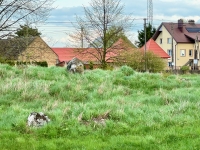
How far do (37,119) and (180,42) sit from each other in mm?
51682

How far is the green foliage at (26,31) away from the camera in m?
16.2

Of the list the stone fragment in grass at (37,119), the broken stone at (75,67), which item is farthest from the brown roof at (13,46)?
the stone fragment in grass at (37,119)

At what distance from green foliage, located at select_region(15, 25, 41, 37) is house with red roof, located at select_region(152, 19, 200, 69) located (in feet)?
132

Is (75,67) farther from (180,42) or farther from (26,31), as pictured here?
(180,42)

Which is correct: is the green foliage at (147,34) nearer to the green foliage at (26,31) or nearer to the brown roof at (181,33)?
the brown roof at (181,33)

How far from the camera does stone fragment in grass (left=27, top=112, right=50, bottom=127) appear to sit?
631 cm

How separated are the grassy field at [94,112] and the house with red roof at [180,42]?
45404mm

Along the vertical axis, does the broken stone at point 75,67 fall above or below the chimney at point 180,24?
below

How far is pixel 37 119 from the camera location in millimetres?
6387

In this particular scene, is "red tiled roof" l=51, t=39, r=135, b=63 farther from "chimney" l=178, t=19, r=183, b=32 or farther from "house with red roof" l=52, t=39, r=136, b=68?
"chimney" l=178, t=19, r=183, b=32

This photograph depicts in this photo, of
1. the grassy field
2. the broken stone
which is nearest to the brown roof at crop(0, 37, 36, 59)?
the grassy field

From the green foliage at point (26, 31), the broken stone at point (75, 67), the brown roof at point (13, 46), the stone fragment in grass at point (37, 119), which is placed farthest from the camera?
the brown roof at point (13, 46)

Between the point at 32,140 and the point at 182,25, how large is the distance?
179 feet

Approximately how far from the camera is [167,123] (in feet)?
22.2
